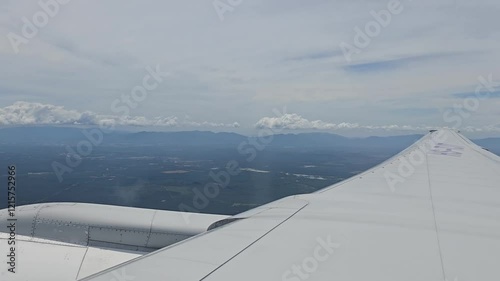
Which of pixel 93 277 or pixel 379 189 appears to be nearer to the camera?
pixel 93 277

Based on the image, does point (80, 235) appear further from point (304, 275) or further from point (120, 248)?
point (304, 275)

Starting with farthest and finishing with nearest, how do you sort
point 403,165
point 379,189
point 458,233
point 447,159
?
point 447,159 → point 403,165 → point 379,189 → point 458,233

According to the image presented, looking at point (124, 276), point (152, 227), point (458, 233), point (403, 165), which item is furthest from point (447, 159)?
point (124, 276)

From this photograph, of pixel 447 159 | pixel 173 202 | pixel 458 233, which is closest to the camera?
pixel 458 233

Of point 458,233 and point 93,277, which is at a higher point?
point 93,277

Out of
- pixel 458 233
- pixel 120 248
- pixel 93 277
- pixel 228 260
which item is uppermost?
pixel 93 277

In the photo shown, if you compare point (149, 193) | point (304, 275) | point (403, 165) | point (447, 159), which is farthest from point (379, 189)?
point (149, 193)

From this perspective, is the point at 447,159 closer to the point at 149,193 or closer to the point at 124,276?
the point at 124,276
